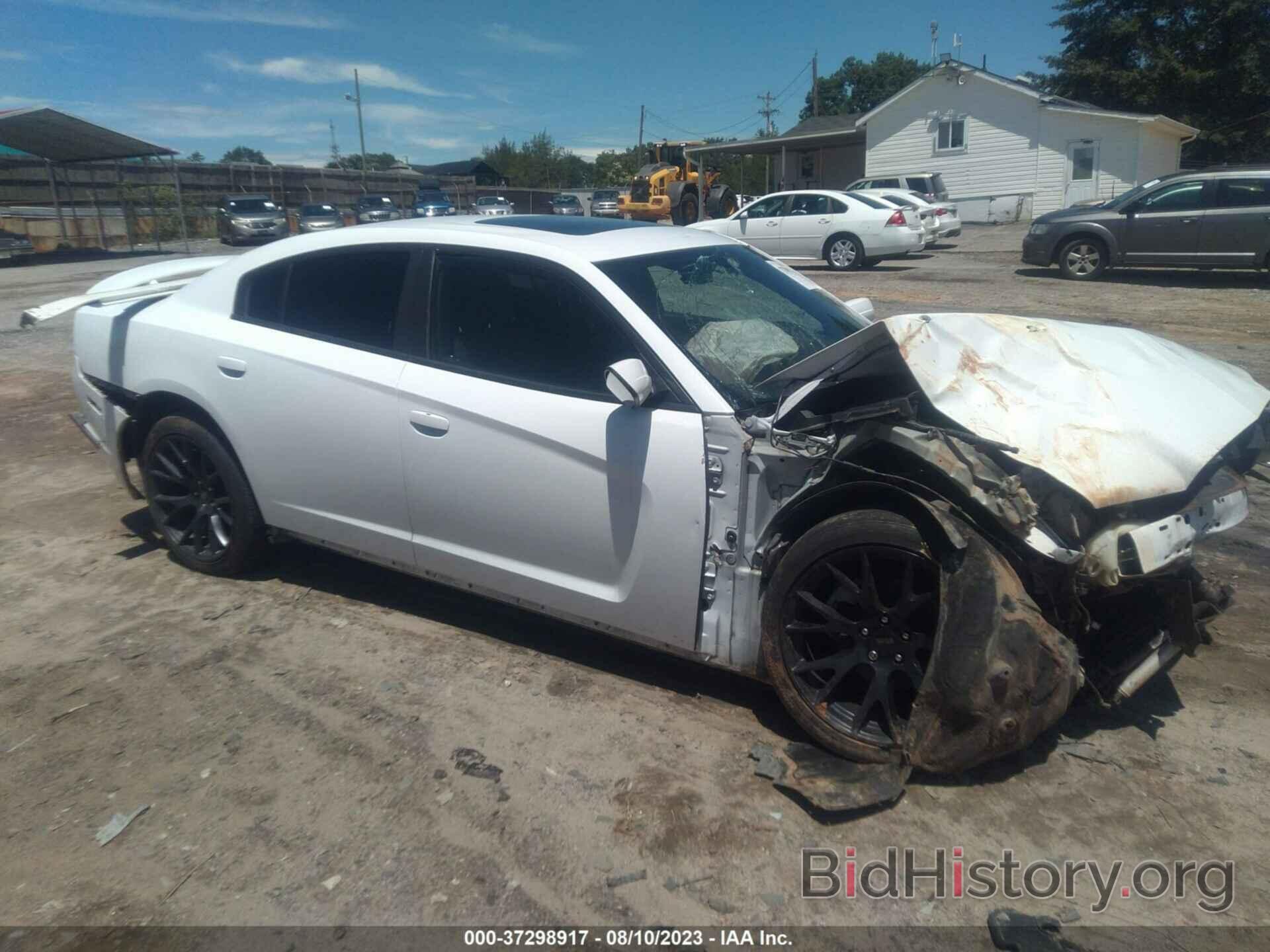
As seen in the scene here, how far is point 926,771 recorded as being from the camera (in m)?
2.91

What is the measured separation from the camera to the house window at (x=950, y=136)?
35.1 meters

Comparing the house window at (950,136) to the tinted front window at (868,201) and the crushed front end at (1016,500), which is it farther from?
the crushed front end at (1016,500)

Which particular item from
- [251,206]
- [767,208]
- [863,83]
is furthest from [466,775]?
[863,83]

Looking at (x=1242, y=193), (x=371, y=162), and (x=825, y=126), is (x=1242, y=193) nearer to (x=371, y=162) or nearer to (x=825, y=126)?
(x=825, y=126)

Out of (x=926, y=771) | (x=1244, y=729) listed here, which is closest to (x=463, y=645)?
(x=926, y=771)

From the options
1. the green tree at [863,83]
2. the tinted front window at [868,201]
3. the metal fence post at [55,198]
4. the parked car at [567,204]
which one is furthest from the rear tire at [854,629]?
the green tree at [863,83]

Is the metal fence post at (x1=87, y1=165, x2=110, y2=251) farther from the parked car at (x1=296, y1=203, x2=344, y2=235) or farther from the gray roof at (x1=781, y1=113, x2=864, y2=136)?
the gray roof at (x1=781, y1=113, x2=864, y2=136)

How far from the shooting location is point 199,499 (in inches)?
181

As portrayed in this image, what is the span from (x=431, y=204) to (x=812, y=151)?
18.2 meters

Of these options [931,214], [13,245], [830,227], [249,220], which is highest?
[249,220]

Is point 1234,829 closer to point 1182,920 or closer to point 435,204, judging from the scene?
point 1182,920

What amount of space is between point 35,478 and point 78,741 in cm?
386

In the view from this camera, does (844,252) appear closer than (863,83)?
Yes

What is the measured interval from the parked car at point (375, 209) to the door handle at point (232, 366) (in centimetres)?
3130
